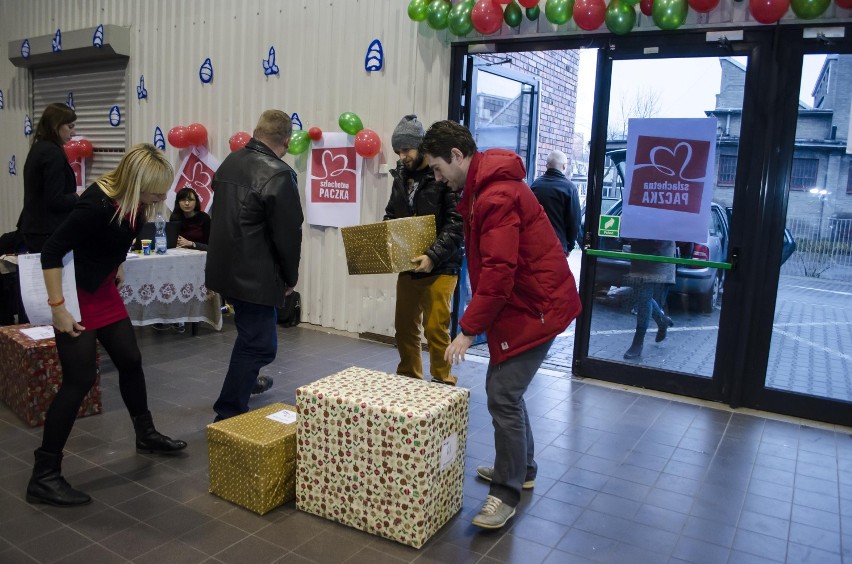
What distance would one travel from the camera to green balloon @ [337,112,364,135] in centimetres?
567

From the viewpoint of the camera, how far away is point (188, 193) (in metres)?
5.79

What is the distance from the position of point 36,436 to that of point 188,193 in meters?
2.81

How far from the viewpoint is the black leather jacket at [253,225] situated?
3.14m

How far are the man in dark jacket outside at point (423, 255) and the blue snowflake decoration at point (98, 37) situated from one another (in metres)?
4.98

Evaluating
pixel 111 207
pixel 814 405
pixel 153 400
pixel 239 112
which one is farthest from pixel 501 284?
pixel 239 112

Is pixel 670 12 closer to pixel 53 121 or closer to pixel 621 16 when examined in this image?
pixel 621 16

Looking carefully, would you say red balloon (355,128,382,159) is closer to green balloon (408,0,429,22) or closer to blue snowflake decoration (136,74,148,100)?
green balloon (408,0,429,22)

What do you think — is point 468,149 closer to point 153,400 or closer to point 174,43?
point 153,400

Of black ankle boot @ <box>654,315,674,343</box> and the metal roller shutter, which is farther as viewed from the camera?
the metal roller shutter

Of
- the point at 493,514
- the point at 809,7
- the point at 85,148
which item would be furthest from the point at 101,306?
the point at 85,148

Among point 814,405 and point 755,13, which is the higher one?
point 755,13

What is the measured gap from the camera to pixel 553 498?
3006 mm

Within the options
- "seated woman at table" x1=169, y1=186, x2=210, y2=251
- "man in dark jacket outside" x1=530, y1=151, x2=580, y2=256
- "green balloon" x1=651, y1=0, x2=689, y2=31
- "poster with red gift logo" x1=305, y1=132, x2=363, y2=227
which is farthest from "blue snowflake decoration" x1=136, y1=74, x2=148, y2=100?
"green balloon" x1=651, y1=0, x2=689, y2=31

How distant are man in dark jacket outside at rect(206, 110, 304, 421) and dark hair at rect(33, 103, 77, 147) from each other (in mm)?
1600
